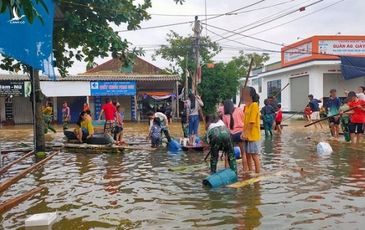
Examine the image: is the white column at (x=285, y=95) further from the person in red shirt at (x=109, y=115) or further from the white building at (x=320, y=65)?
the person in red shirt at (x=109, y=115)

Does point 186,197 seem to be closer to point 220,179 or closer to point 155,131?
point 220,179

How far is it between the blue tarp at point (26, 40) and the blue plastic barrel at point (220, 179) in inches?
196

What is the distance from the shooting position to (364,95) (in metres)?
14.4

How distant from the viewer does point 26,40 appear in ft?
32.5

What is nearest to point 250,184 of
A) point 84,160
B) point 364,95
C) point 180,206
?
point 180,206

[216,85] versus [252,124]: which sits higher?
[216,85]

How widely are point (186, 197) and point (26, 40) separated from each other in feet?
17.7

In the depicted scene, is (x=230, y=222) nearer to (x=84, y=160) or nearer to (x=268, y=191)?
(x=268, y=191)

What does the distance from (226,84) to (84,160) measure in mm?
24552

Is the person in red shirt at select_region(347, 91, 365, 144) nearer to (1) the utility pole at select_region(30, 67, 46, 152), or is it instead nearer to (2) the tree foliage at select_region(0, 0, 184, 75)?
(2) the tree foliage at select_region(0, 0, 184, 75)

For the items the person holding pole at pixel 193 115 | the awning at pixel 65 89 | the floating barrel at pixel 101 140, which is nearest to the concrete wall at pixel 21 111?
the awning at pixel 65 89

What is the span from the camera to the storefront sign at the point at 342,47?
3055 cm

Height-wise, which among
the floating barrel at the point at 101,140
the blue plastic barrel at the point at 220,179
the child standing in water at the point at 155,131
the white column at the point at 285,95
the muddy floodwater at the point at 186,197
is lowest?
the muddy floodwater at the point at 186,197

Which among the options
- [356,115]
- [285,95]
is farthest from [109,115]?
[285,95]
